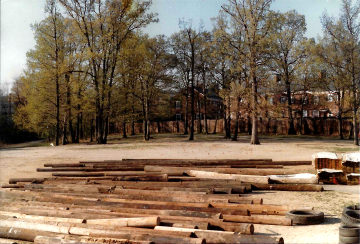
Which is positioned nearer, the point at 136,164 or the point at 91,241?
the point at 91,241

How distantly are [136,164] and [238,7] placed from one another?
68.6 feet

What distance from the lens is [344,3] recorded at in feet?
98.3

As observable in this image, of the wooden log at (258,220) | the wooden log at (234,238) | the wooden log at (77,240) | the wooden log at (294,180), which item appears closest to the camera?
the wooden log at (234,238)

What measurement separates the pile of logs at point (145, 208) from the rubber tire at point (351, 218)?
123cm

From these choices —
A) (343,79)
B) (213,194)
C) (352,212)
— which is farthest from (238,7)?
(352,212)

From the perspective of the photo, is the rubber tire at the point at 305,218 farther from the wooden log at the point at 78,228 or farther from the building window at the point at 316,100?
the building window at the point at 316,100

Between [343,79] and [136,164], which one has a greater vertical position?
[343,79]

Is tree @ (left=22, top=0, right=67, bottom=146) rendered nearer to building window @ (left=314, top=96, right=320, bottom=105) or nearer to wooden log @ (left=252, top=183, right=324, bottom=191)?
wooden log @ (left=252, top=183, right=324, bottom=191)

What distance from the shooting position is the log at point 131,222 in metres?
7.91

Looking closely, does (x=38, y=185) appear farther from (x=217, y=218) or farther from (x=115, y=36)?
(x=115, y=36)

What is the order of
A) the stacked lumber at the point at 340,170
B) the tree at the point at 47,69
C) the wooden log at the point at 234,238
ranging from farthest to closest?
the tree at the point at 47,69, the stacked lumber at the point at 340,170, the wooden log at the point at 234,238

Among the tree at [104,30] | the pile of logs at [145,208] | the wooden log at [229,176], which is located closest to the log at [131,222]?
the pile of logs at [145,208]

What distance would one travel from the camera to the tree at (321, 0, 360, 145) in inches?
1178

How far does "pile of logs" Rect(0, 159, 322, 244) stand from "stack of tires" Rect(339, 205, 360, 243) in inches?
51.0
